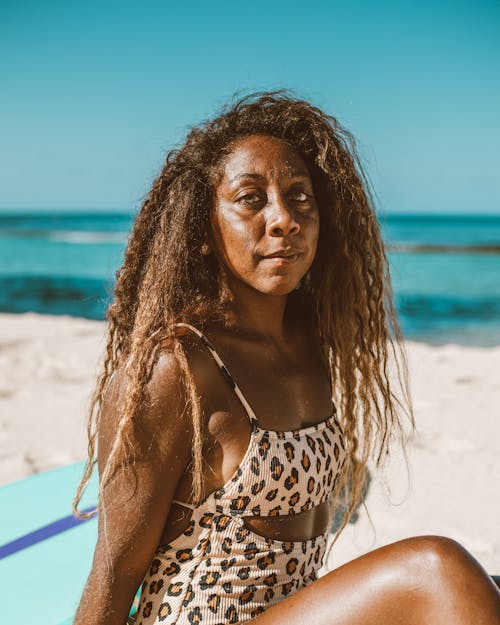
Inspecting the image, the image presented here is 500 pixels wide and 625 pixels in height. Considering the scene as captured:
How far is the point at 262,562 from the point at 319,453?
254 mm

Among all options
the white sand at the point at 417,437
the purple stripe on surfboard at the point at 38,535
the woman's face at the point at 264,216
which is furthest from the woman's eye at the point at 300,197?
the purple stripe on surfboard at the point at 38,535

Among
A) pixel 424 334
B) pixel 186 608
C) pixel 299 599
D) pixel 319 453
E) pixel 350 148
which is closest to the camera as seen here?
pixel 299 599

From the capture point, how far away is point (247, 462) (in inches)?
52.6

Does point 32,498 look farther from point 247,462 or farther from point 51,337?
point 51,337

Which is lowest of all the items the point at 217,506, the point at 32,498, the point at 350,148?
the point at 32,498

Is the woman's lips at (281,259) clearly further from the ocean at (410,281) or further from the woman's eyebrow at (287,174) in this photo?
the ocean at (410,281)

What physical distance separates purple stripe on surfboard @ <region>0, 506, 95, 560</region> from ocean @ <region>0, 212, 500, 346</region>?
1.54 meters

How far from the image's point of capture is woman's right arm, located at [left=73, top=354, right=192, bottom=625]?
4.22 ft

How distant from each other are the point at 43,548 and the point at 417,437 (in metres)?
2.39

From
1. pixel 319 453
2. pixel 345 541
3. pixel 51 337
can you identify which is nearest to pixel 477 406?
pixel 345 541

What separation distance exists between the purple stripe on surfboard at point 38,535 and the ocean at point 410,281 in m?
1.54

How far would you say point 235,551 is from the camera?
134 cm

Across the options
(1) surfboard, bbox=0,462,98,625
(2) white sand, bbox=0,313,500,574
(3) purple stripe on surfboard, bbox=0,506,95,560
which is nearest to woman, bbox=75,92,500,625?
(2) white sand, bbox=0,313,500,574

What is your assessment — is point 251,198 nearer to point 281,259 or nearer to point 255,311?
point 281,259
